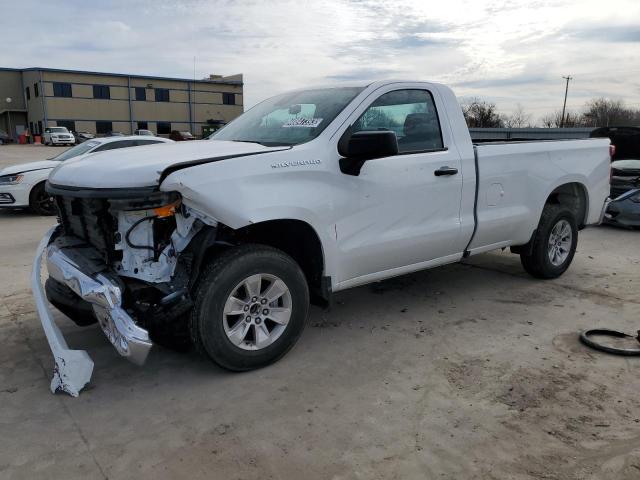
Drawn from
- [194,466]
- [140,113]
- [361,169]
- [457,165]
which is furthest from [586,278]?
[140,113]

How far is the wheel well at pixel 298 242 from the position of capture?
3.93 metres

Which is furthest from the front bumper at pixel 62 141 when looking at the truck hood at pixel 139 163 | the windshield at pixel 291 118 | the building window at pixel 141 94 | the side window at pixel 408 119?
the side window at pixel 408 119

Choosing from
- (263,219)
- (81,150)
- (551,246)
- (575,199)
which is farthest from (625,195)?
(81,150)

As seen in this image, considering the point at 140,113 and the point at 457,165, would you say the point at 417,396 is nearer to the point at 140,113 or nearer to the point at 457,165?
the point at 457,165

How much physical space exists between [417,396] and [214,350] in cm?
133

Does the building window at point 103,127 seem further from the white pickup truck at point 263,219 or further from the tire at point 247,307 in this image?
the tire at point 247,307

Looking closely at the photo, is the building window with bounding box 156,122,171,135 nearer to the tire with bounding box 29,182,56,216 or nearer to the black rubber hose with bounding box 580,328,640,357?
the tire with bounding box 29,182,56,216

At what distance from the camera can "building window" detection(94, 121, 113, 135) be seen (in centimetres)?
6166

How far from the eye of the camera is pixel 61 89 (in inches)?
2307

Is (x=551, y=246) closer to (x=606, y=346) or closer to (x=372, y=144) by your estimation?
(x=606, y=346)

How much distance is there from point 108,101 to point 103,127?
2.91 meters

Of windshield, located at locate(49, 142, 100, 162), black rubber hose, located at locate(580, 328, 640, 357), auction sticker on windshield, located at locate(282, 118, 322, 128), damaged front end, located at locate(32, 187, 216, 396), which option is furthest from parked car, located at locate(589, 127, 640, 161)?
damaged front end, located at locate(32, 187, 216, 396)

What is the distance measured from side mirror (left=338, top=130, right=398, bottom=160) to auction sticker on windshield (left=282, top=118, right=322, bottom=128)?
39 centimetres

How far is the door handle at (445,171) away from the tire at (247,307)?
4.90ft
